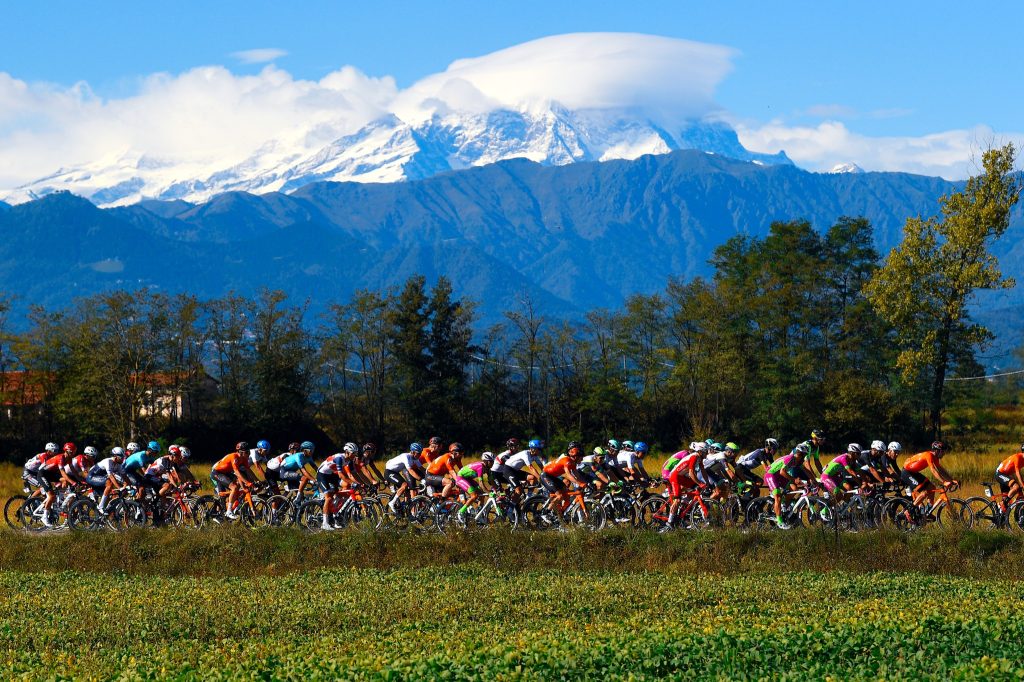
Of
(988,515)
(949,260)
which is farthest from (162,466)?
(949,260)

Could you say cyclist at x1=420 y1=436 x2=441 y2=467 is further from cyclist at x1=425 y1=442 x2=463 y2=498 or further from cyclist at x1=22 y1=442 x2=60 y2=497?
cyclist at x1=22 y1=442 x2=60 y2=497

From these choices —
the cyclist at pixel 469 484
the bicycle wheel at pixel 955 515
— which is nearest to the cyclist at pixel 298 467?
the cyclist at pixel 469 484

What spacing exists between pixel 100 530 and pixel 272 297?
42286 mm

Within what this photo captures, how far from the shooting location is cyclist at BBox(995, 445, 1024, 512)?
2339 centimetres

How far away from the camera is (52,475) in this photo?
27.6 metres

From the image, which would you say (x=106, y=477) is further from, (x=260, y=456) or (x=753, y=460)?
(x=753, y=460)

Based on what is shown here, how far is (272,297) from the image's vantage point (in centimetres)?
Answer: 6644

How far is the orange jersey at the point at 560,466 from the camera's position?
2438 centimetres

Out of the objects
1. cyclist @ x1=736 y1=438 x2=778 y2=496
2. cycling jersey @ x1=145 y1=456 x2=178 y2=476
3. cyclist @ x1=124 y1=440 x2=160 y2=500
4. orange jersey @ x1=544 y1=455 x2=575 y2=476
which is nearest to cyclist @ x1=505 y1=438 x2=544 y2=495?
orange jersey @ x1=544 y1=455 x2=575 y2=476

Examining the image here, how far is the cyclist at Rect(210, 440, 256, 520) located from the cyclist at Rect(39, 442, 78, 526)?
153 inches

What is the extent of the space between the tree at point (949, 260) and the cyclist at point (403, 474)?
2744cm

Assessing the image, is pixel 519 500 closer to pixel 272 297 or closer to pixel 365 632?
pixel 365 632

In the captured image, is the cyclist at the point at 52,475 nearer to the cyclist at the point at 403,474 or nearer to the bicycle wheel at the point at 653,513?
the cyclist at the point at 403,474

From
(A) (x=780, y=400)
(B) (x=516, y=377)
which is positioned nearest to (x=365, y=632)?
(A) (x=780, y=400)
